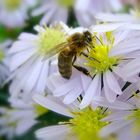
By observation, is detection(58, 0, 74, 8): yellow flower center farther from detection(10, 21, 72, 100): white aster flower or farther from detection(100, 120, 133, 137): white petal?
detection(100, 120, 133, 137): white petal

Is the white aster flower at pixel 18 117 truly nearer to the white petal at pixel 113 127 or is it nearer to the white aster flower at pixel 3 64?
the white aster flower at pixel 3 64

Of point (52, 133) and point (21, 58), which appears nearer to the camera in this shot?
point (52, 133)

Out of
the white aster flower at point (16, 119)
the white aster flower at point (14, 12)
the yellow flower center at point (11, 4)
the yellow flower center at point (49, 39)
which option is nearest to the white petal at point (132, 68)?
the yellow flower center at point (49, 39)

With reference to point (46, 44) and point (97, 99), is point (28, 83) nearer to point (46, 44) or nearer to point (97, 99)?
point (46, 44)

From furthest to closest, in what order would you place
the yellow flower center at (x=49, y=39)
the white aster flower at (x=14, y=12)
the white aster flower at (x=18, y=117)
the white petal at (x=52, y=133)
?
1. the white aster flower at (x=14, y=12)
2. the white aster flower at (x=18, y=117)
3. the yellow flower center at (x=49, y=39)
4. the white petal at (x=52, y=133)

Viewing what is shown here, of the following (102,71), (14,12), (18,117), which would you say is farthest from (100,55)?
(14,12)

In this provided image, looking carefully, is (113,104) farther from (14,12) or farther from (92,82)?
(14,12)

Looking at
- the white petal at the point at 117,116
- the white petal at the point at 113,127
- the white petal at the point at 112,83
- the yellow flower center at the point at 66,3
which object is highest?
the yellow flower center at the point at 66,3
